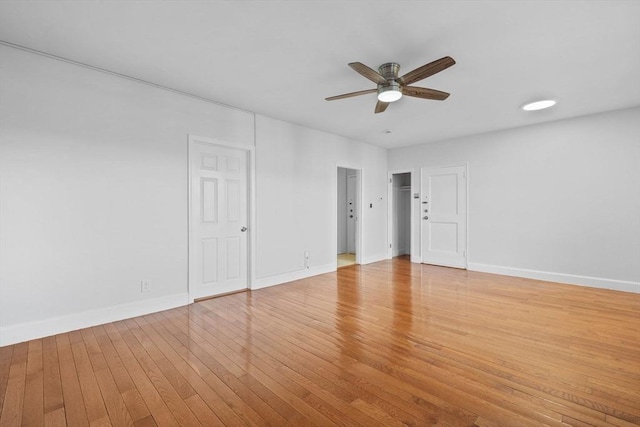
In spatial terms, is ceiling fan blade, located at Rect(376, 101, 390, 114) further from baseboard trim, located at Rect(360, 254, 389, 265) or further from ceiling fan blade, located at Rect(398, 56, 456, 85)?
baseboard trim, located at Rect(360, 254, 389, 265)

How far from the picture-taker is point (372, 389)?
188cm

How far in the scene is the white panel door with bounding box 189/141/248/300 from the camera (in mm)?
3699

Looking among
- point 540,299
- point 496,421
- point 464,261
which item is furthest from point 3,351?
point 464,261

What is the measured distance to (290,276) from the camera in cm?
477

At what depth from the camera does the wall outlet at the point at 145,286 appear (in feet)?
10.6

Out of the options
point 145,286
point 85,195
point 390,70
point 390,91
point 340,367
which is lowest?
point 340,367

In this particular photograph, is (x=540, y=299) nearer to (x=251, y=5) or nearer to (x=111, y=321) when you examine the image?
(x=251, y=5)

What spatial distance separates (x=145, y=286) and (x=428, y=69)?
371 centimetres

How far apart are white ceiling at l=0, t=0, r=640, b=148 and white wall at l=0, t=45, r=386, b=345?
308mm

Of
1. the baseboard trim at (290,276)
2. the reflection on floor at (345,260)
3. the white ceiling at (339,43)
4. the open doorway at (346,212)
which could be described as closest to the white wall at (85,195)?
the white ceiling at (339,43)

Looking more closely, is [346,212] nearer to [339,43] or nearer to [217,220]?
[217,220]

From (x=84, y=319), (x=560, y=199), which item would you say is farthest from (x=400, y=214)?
(x=84, y=319)

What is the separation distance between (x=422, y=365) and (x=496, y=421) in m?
0.61

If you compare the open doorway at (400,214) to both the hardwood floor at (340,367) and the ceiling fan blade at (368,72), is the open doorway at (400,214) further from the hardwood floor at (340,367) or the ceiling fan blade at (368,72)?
the ceiling fan blade at (368,72)
